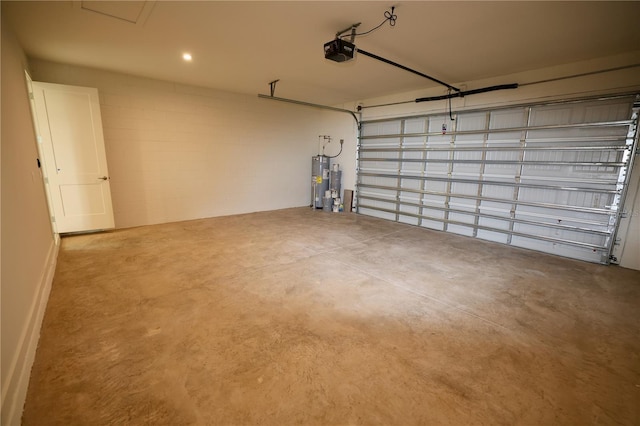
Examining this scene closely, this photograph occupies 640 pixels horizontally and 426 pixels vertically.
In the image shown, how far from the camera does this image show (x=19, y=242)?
2207mm

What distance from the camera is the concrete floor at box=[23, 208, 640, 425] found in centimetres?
161

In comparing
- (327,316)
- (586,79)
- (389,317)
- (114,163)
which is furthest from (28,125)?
(586,79)

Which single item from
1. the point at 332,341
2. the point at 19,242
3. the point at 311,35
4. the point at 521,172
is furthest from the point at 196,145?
the point at 521,172

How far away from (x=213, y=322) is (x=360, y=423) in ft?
4.72

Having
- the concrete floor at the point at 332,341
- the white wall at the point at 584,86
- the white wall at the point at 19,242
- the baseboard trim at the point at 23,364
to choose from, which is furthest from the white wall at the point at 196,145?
the white wall at the point at 584,86

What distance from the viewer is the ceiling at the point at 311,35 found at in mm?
2639

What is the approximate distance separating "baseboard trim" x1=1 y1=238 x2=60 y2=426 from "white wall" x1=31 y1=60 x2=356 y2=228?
3.09 metres

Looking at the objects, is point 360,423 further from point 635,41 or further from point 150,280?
point 635,41

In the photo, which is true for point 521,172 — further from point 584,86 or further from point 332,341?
point 332,341

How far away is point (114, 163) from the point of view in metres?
5.09

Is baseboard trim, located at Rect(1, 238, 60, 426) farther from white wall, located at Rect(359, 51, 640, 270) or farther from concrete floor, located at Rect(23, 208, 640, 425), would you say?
white wall, located at Rect(359, 51, 640, 270)

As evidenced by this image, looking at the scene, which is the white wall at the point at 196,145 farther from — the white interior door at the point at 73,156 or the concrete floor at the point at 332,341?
the concrete floor at the point at 332,341

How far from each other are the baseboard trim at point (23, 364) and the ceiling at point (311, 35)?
2.75 meters

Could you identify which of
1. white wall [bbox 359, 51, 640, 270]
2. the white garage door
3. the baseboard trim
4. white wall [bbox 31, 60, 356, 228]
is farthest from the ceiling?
the baseboard trim
